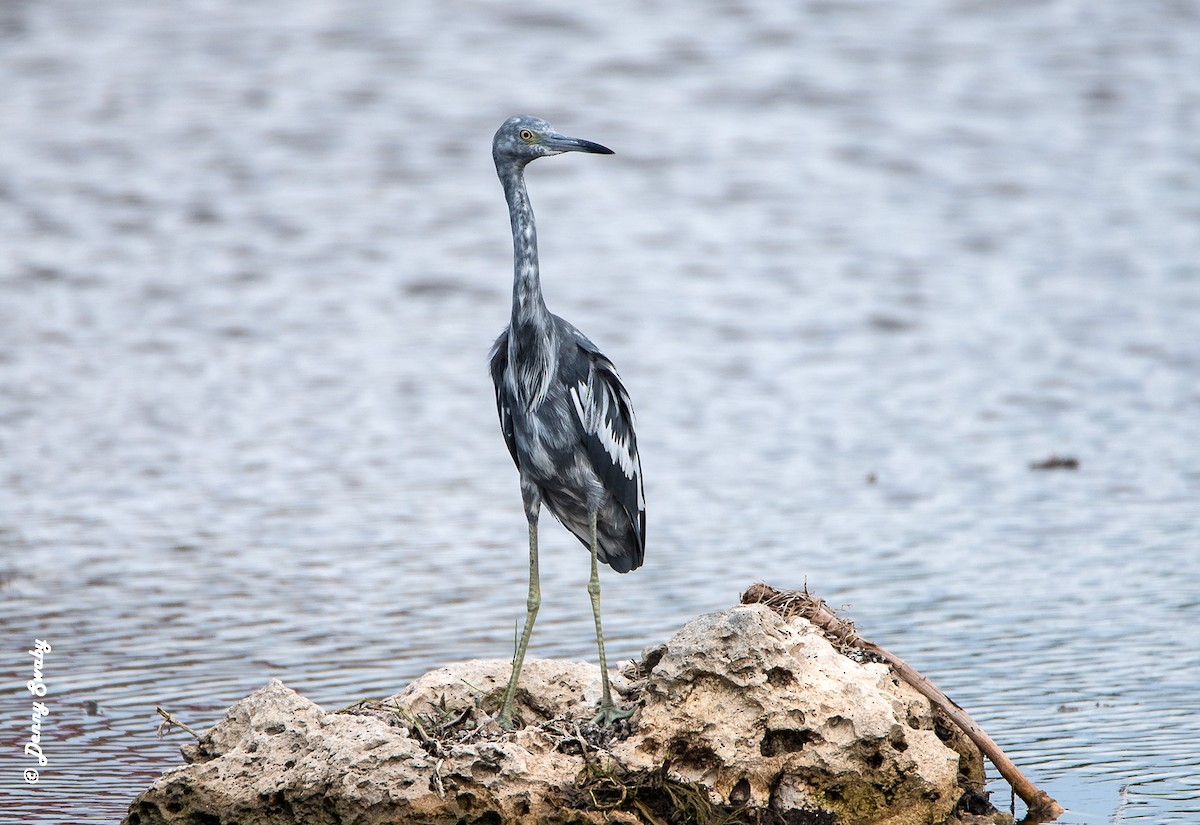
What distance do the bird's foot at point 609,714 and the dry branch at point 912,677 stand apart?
0.71m

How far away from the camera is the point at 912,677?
6816 mm

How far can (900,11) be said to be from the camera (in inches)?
1145

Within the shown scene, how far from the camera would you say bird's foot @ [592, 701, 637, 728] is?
6.60 m

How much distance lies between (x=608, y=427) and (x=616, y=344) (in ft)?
36.0

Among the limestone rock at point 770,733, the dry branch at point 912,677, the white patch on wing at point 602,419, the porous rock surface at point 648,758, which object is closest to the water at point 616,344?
the dry branch at point 912,677

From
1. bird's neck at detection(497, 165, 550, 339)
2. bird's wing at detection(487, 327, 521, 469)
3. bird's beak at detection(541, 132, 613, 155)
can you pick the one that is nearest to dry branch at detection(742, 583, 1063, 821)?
bird's wing at detection(487, 327, 521, 469)

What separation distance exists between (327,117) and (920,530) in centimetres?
1564

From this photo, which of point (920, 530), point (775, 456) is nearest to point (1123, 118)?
point (775, 456)

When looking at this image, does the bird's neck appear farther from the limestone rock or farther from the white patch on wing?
the limestone rock

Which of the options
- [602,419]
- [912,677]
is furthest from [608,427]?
[912,677]

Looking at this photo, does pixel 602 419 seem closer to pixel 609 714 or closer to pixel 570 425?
pixel 570 425

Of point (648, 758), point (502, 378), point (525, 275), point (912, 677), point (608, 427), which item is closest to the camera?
point (648, 758)

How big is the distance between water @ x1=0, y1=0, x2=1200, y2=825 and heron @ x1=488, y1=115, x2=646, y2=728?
2.05m

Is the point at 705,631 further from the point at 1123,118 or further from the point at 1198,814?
the point at 1123,118
